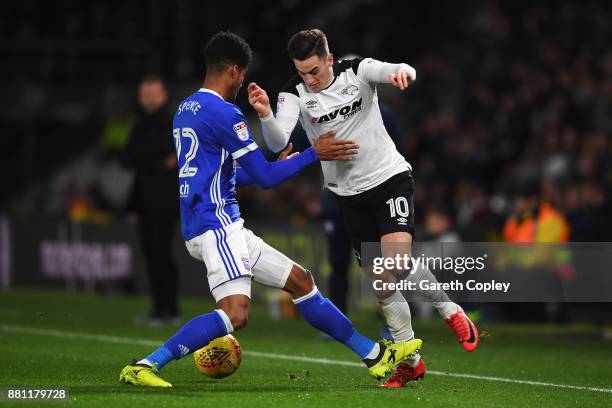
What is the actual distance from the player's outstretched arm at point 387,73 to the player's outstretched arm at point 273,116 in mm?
483

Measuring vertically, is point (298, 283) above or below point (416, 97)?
below

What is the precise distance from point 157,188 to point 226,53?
19.3ft

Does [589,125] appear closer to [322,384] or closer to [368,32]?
[368,32]

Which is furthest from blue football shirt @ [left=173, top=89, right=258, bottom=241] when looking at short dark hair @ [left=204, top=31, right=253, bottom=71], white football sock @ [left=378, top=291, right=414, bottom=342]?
white football sock @ [left=378, top=291, right=414, bottom=342]

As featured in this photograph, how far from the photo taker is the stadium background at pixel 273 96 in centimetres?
1708

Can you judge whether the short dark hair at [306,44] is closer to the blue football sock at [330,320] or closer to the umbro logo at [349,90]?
the umbro logo at [349,90]

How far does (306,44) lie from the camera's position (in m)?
8.04

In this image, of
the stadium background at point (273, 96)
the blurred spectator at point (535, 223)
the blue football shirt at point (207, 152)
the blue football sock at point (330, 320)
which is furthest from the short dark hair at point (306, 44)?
the blurred spectator at point (535, 223)

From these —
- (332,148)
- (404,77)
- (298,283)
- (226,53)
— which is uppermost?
(226,53)

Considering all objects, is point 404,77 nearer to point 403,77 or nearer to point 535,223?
point 403,77

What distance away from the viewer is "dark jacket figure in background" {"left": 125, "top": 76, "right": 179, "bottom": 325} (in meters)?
13.1

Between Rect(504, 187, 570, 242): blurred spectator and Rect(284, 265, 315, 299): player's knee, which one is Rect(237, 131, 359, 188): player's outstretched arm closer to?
Rect(284, 265, 315, 299): player's knee

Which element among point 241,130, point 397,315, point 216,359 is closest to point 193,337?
point 216,359

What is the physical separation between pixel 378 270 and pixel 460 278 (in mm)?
4060
